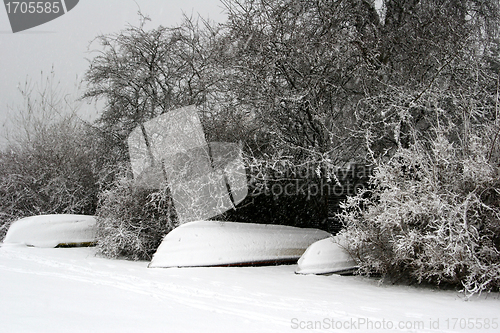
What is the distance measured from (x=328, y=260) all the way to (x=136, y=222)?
4.19 meters

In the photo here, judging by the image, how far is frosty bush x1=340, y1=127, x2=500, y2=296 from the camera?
5.90 metres

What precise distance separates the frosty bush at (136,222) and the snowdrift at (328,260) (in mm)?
3049

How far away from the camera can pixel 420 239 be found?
6.07 m

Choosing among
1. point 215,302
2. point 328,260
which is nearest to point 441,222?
point 328,260

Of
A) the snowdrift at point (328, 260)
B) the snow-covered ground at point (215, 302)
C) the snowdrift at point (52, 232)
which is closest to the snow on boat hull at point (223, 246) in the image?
the snow-covered ground at point (215, 302)

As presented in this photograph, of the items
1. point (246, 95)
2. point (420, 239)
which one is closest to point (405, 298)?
point (420, 239)

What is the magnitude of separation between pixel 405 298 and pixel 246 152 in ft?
15.9

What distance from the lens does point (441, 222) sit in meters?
6.06

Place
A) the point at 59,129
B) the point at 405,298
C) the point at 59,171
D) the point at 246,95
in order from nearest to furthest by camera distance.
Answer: the point at 405,298, the point at 246,95, the point at 59,171, the point at 59,129

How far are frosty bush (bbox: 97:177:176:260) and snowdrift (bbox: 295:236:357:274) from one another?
3.05 meters

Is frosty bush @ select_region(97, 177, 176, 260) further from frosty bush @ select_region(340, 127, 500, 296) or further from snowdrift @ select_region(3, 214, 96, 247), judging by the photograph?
frosty bush @ select_region(340, 127, 500, 296)

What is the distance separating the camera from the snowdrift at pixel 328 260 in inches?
297

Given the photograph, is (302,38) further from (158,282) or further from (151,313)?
(151,313)

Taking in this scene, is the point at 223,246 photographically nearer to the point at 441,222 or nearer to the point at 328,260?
the point at 328,260
